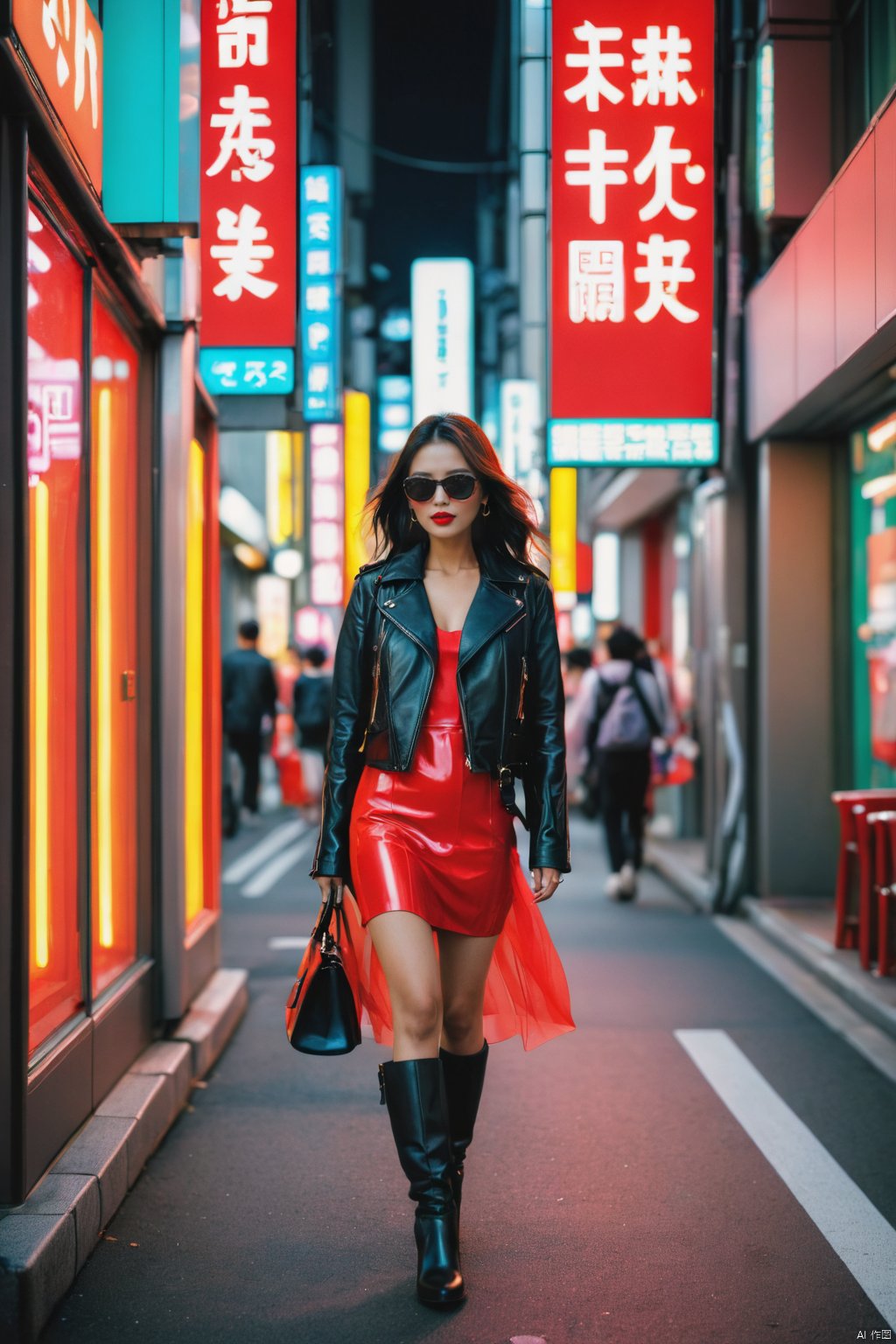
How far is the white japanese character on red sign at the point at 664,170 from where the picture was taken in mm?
6207

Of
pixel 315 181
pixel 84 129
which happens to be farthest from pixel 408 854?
pixel 315 181

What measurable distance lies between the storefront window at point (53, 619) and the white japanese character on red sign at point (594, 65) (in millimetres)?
2936

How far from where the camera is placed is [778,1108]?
486 cm

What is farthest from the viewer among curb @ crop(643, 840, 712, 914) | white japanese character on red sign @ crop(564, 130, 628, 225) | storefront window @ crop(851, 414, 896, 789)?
curb @ crop(643, 840, 712, 914)

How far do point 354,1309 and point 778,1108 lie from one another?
7.32 feet

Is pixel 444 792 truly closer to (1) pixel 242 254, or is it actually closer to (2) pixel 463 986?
(2) pixel 463 986

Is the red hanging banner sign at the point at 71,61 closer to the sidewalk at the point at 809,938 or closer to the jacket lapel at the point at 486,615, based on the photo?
the jacket lapel at the point at 486,615

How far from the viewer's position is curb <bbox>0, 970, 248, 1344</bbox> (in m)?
2.95

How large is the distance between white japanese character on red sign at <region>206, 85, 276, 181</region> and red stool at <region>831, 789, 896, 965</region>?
167 inches

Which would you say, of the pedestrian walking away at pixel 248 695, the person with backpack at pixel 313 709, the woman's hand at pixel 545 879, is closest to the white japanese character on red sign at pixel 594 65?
the woman's hand at pixel 545 879

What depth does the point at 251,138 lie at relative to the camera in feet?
19.1

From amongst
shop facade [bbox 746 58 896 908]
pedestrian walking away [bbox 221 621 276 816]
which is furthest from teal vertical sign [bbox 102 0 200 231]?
pedestrian walking away [bbox 221 621 276 816]

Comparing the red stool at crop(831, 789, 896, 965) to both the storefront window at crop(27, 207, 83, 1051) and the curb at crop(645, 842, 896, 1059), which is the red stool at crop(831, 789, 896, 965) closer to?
the curb at crop(645, 842, 896, 1059)

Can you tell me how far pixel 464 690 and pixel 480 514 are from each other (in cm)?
60
